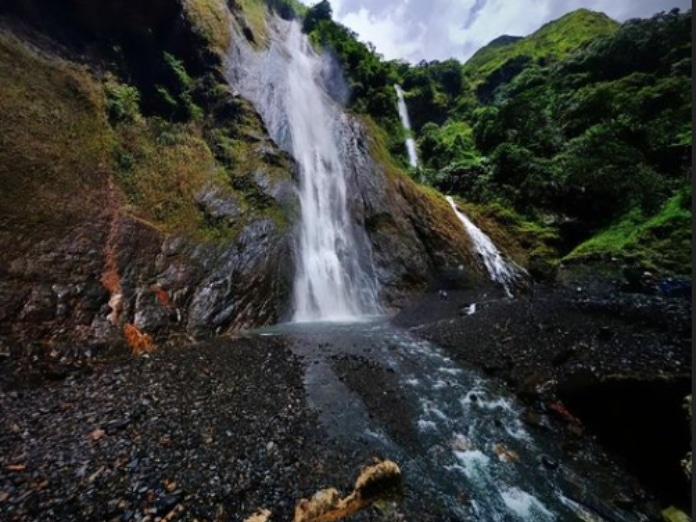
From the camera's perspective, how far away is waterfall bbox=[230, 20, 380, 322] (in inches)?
631

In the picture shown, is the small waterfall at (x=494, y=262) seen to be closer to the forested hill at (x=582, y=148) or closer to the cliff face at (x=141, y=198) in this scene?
the cliff face at (x=141, y=198)

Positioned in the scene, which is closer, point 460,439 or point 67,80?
point 460,439

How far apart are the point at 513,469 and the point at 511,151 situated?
24612 millimetres

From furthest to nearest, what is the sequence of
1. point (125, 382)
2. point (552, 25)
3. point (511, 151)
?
1. point (552, 25)
2. point (511, 151)
3. point (125, 382)

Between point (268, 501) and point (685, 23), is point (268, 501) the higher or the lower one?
the lower one

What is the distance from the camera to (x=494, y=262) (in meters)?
19.8

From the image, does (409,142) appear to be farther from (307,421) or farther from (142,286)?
(307,421)

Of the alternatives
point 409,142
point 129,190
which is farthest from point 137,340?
point 409,142

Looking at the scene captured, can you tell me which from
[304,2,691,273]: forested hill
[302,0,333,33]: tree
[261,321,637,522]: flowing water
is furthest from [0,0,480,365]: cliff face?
[302,0,333,33]: tree

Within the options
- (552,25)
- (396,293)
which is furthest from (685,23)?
(552,25)

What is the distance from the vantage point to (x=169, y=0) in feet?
55.8

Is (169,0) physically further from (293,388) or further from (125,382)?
(293,388)

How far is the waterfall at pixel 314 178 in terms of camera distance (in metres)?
16.0

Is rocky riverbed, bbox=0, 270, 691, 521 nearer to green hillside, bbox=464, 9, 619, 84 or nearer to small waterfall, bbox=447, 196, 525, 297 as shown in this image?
small waterfall, bbox=447, 196, 525, 297
